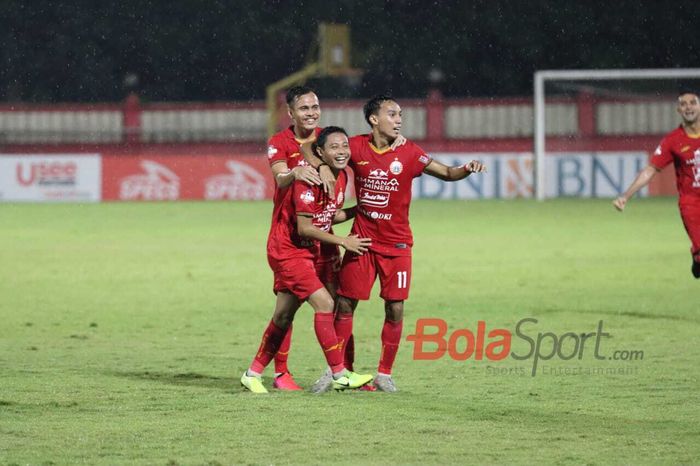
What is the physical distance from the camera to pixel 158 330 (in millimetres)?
12430

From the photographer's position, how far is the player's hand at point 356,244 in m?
8.54

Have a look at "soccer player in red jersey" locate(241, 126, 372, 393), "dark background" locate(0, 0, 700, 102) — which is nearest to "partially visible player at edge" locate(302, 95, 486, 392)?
"soccer player in red jersey" locate(241, 126, 372, 393)

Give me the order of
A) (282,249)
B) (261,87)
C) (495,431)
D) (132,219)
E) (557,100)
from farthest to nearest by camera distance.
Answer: (261,87), (557,100), (132,219), (282,249), (495,431)

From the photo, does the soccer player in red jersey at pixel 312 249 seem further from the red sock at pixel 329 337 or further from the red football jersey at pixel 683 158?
the red football jersey at pixel 683 158

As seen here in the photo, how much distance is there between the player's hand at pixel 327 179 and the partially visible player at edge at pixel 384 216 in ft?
1.22

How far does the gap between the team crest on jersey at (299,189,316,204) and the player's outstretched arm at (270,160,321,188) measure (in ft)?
0.22

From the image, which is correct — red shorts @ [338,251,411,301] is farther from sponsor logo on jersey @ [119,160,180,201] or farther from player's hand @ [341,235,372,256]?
sponsor logo on jersey @ [119,160,180,201]

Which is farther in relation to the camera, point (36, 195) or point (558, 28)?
point (558, 28)

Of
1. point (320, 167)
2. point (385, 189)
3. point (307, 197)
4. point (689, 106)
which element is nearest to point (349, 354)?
point (385, 189)

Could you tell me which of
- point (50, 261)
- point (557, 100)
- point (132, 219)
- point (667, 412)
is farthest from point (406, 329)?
point (557, 100)

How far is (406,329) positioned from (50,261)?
9.29 m

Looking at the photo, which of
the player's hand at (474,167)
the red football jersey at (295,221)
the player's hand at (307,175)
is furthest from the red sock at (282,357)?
the player's hand at (474,167)

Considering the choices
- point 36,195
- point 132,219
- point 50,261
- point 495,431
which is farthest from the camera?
point 36,195

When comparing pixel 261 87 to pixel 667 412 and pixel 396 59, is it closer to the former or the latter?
pixel 396 59
